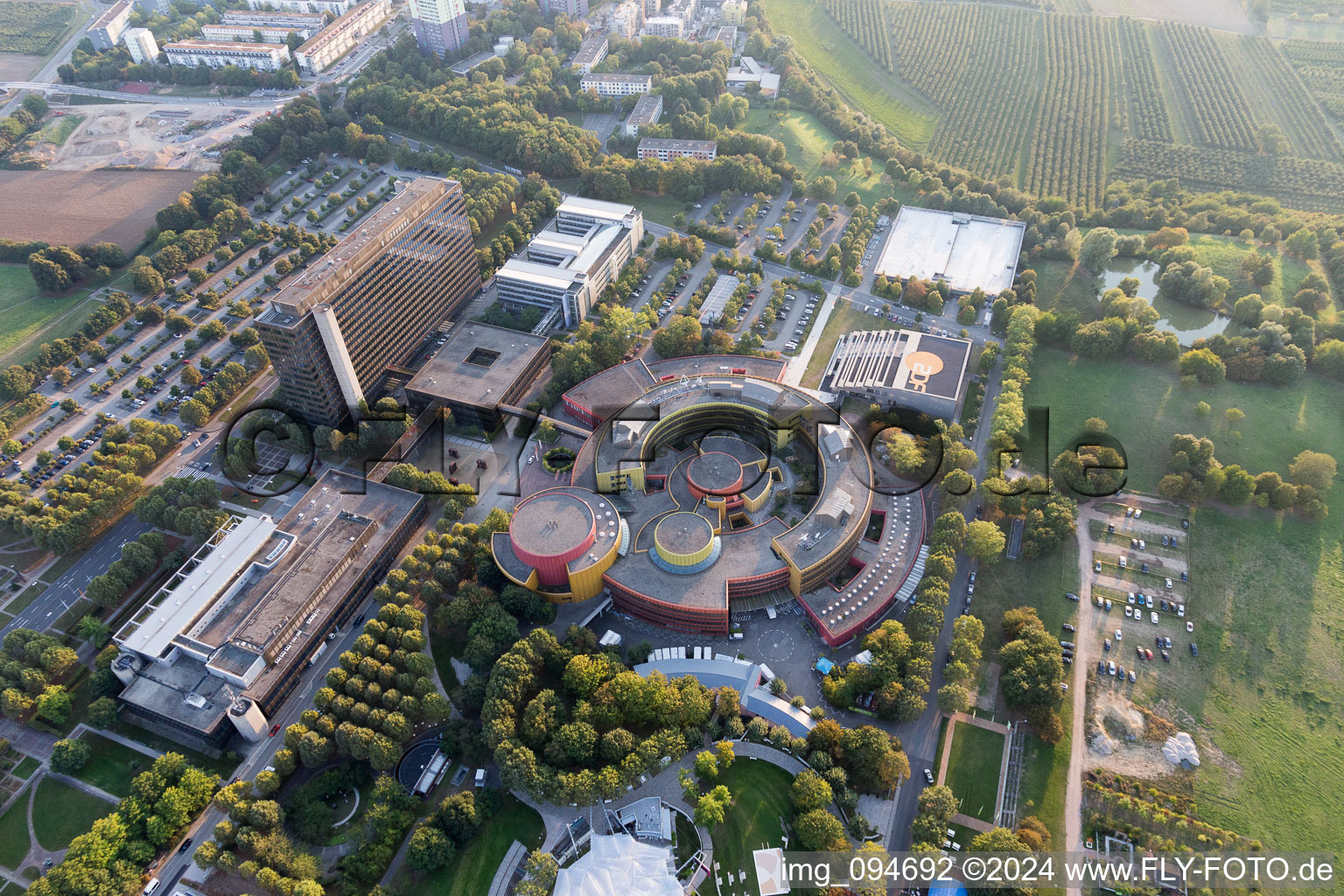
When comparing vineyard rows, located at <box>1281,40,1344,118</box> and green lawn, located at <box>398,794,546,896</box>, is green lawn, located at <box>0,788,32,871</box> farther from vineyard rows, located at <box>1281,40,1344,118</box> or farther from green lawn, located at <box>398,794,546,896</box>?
vineyard rows, located at <box>1281,40,1344,118</box>

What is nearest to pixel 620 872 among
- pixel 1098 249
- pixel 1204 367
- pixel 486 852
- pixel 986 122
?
pixel 486 852

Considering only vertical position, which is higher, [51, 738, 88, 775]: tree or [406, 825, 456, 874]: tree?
[51, 738, 88, 775]: tree

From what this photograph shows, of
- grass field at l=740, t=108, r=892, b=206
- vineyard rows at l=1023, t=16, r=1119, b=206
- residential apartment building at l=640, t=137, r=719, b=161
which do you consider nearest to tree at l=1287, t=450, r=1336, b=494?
vineyard rows at l=1023, t=16, r=1119, b=206

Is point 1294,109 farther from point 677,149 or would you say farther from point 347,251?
point 347,251

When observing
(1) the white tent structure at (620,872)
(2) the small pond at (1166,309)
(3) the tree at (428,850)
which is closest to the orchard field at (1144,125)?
(2) the small pond at (1166,309)

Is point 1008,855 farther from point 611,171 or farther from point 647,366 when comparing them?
point 611,171

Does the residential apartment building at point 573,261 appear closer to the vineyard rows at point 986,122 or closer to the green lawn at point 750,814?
the vineyard rows at point 986,122

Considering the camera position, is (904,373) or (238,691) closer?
(238,691)

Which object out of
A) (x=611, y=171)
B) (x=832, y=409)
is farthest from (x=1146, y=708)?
(x=611, y=171)
